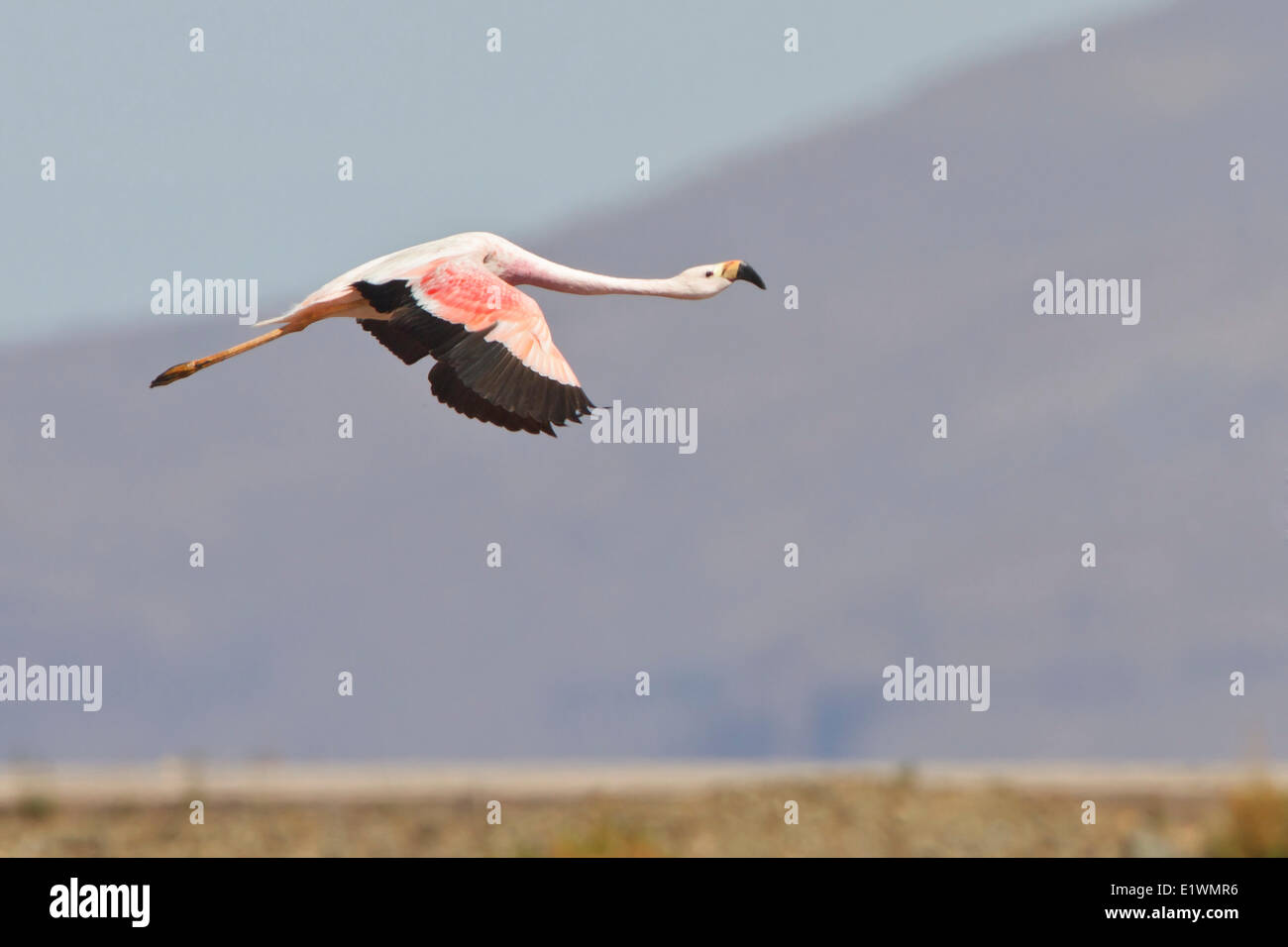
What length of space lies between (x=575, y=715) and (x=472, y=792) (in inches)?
3457

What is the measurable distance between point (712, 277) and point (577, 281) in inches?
41.9

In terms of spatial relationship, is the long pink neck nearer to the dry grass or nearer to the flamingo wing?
the flamingo wing

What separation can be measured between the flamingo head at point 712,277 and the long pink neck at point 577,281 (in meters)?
0.05

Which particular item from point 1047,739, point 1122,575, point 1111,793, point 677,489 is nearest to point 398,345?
point 1111,793

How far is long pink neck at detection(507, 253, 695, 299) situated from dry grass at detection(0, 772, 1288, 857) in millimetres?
4036

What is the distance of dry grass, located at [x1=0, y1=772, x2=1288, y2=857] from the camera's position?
50.1 ft

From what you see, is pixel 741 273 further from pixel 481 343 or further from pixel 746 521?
pixel 746 521

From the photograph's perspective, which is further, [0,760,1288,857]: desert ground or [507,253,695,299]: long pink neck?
[507,253,695,299]: long pink neck

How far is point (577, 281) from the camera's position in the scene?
1552 cm

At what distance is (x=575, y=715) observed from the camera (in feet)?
342

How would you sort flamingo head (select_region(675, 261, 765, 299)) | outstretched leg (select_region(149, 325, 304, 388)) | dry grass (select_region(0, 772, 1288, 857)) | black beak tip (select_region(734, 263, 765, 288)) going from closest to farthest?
dry grass (select_region(0, 772, 1288, 857))
flamingo head (select_region(675, 261, 765, 299))
black beak tip (select_region(734, 263, 765, 288))
outstretched leg (select_region(149, 325, 304, 388))

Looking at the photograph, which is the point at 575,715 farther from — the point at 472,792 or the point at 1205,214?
the point at 472,792

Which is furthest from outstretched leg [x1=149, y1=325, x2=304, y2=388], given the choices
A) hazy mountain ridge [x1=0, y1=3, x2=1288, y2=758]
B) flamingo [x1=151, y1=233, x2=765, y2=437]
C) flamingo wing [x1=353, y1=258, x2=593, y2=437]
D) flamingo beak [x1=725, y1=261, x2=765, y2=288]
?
hazy mountain ridge [x1=0, y1=3, x2=1288, y2=758]
